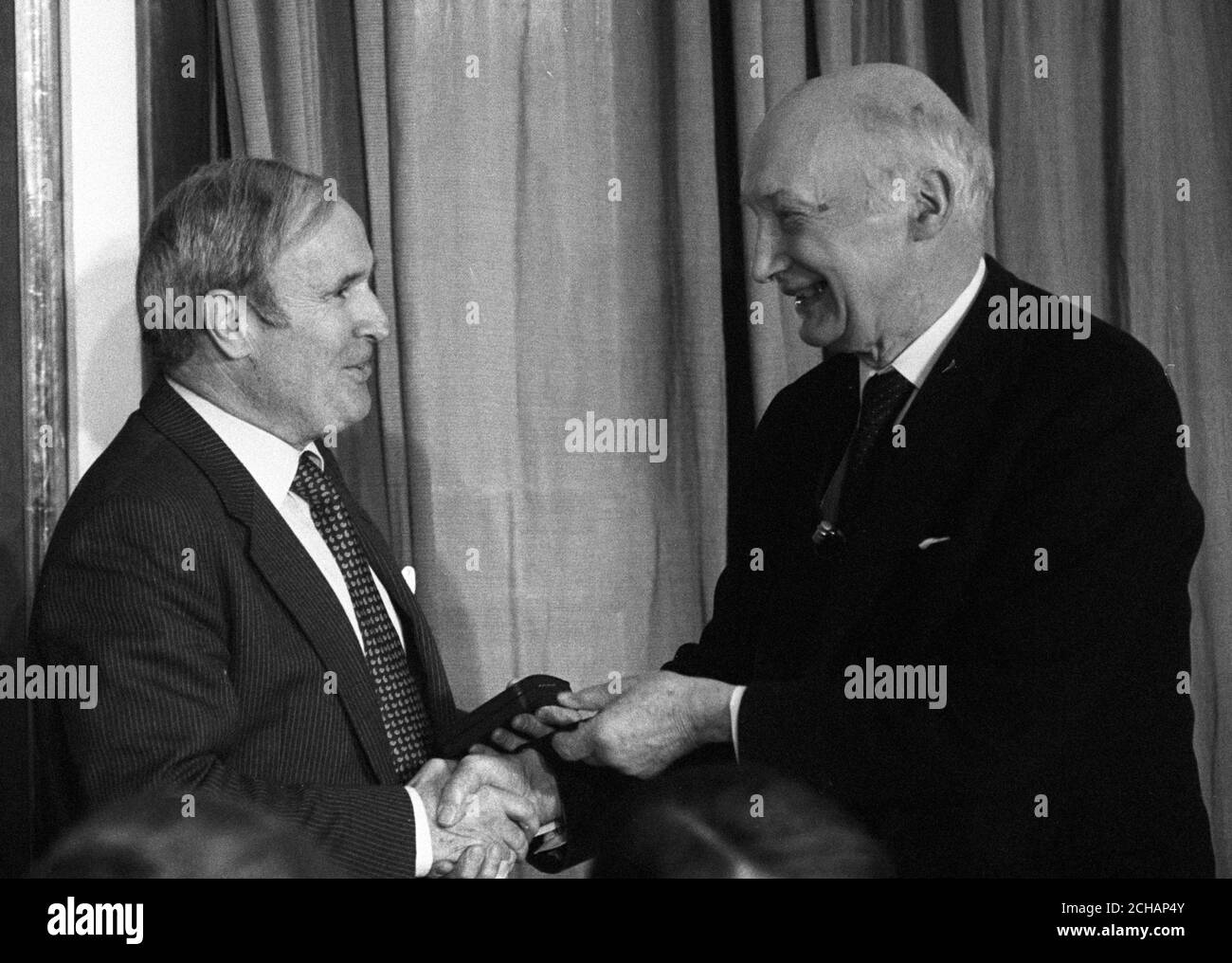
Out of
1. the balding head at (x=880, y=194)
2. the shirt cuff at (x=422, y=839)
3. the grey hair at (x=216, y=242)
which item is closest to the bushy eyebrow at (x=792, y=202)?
the balding head at (x=880, y=194)

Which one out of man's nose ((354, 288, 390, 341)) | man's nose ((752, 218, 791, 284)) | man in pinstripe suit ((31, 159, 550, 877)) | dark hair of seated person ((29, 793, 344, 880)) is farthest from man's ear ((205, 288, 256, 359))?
dark hair of seated person ((29, 793, 344, 880))

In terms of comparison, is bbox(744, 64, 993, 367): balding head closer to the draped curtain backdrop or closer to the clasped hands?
the draped curtain backdrop

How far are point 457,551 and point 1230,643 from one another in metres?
1.28

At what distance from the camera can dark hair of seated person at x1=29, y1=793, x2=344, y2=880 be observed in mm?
703

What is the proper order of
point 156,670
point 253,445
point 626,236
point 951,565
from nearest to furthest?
point 156,670
point 951,565
point 253,445
point 626,236

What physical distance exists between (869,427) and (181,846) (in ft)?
4.05

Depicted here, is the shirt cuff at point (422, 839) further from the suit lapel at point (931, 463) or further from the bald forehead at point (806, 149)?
the bald forehead at point (806, 149)

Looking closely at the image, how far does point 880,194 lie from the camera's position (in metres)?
1.72

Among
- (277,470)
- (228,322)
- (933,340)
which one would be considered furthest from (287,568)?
(933,340)

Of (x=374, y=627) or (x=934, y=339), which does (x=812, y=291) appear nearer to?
(x=934, y=339)
